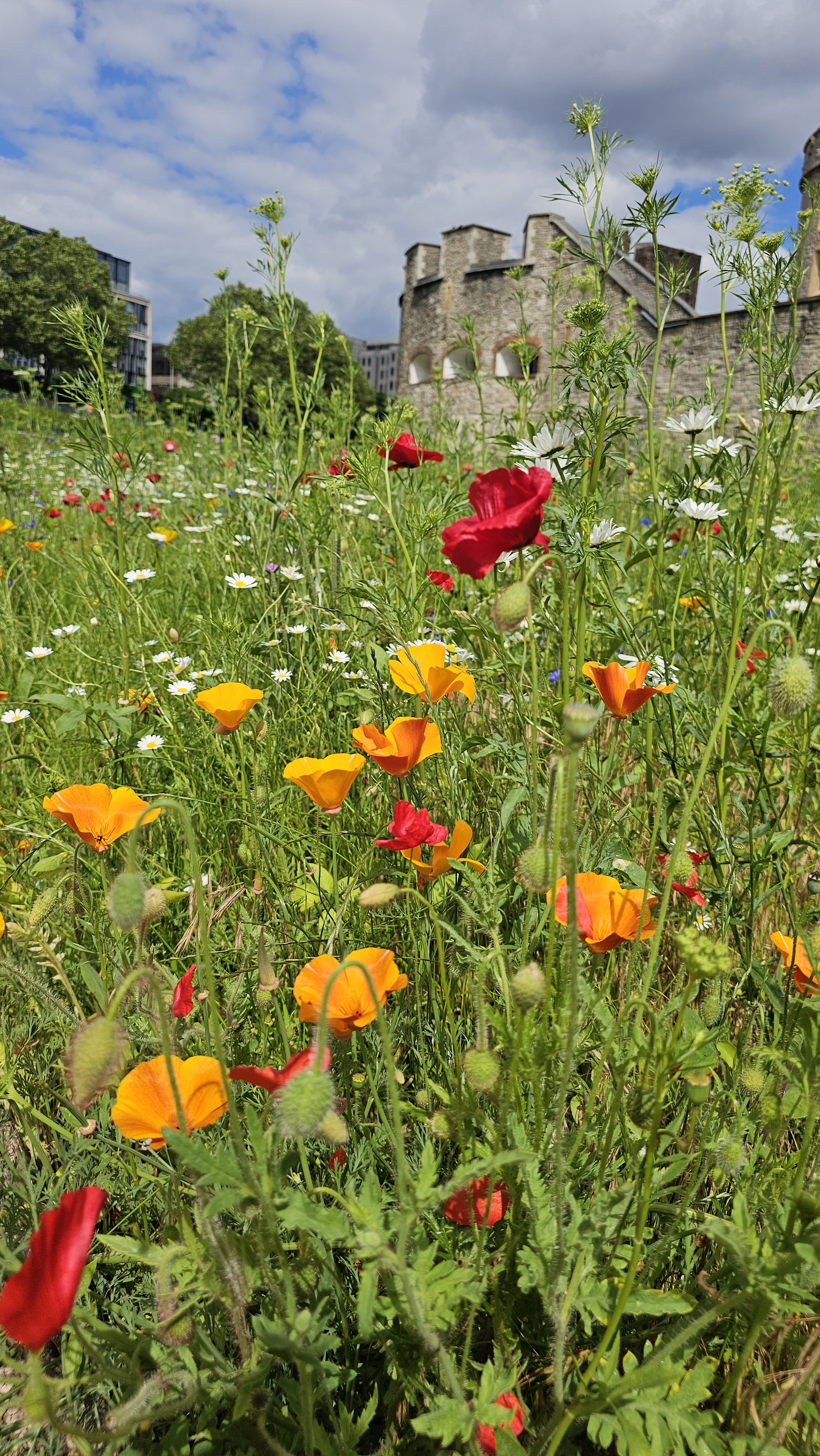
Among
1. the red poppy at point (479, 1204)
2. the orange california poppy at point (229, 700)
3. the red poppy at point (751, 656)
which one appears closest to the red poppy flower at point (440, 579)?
the red poppy at point (751, 656)

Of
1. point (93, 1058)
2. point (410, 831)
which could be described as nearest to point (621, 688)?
point (410, 831)

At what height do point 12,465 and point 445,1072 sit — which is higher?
point 12,465

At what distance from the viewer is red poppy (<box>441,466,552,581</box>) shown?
877mm

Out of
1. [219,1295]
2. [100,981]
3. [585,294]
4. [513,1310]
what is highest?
[585,294]

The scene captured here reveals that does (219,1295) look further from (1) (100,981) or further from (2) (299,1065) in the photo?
(1) (100,981)

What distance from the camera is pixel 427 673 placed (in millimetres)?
1204

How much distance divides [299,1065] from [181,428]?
5396 millimetres

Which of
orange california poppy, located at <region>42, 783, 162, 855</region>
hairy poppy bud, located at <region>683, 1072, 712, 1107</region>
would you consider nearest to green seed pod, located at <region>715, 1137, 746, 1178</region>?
hairy poppy bud, located at <region>683, 1072, 712, 1107</region>

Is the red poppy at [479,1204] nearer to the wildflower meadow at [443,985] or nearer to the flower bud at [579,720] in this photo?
the wildflower meadow at [443,985]

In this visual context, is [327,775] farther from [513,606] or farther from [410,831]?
[513,606]

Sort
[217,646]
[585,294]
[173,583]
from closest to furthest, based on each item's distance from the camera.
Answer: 1. [585,294]
2. [217,646]
3. [173,583]

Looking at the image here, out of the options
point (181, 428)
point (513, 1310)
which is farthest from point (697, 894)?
point (181, 428)

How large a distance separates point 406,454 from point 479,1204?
146cm

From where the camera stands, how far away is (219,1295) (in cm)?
75
